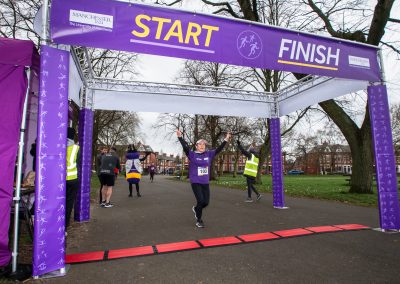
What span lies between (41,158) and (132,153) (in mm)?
7751

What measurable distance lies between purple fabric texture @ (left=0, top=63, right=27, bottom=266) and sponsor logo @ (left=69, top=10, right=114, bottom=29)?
1121mm

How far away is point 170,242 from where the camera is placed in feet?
17.3

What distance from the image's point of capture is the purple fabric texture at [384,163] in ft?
20.1

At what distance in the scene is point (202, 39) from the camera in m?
5.22

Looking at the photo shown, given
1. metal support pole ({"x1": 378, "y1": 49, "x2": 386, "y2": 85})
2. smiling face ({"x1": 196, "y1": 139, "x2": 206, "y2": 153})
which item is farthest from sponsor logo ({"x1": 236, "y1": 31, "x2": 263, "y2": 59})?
metal support pole ({"x1": 378, "y1": 49, "x2": 386, "y2": 85})

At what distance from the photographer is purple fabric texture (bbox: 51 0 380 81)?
14.7ft

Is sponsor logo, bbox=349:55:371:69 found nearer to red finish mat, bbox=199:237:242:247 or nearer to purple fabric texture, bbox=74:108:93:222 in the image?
red finish mat, bbox=199:237:242:247

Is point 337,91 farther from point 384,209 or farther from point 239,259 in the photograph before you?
point 239,259

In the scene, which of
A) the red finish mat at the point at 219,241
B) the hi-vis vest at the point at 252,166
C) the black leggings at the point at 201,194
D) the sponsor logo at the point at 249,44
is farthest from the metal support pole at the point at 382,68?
the hi-vis vest at the point at 252,166

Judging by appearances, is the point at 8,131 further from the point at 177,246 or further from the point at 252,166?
the point at 252,166

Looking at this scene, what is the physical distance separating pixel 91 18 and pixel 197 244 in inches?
166

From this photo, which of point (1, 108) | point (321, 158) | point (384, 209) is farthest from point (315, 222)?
point (321, 158)

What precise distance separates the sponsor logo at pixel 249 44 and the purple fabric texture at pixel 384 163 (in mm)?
3080

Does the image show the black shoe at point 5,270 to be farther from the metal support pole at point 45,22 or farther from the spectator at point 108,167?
the spectator at point 108,167
